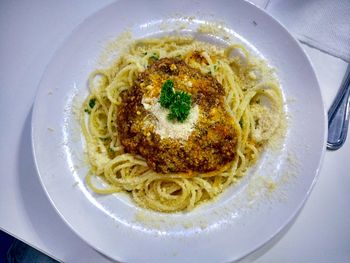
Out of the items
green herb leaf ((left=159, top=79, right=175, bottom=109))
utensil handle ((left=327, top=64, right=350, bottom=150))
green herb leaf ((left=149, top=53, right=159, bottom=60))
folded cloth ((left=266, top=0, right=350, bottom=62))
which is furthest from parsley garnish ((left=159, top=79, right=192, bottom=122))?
folded cloth ((left=266, top=0, right=350, bottom=62))

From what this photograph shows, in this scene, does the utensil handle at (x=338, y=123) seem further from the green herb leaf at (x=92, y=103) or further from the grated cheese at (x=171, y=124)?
the green herb leaf at (x=92, y=103)

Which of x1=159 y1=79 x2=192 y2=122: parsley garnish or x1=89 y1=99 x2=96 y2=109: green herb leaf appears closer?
x1=159 y1=79 x2=192 y2=122: parsley garnish

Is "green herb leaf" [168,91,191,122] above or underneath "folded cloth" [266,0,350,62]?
underneath

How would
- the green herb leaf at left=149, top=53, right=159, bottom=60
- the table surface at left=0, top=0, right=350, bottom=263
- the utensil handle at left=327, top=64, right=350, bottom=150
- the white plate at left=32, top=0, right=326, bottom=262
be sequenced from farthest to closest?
the green herb leaf at left=149, top=53, right=159, bottom=60 < the utensil handle at left=327, top=64, right=350, bottom=150 < the table surface at left=0, top=0, right=350, bottom=263 < the white plate at left=32, top=0, right=326, bottom=262

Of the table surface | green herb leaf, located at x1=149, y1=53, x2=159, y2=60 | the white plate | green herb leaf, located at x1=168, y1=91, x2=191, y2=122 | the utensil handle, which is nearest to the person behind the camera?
the white plate

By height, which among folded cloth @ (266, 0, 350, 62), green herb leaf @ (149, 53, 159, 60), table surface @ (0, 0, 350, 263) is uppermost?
folded cloth @ (266, 0, 350, 62)

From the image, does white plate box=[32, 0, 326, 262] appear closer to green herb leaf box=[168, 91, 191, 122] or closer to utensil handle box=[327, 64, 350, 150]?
utensil handle box=[327, 64, 350, 150]

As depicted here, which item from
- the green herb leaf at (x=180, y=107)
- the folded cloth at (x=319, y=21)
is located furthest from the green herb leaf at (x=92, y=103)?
the folded cloth at (x=319, y=21)
